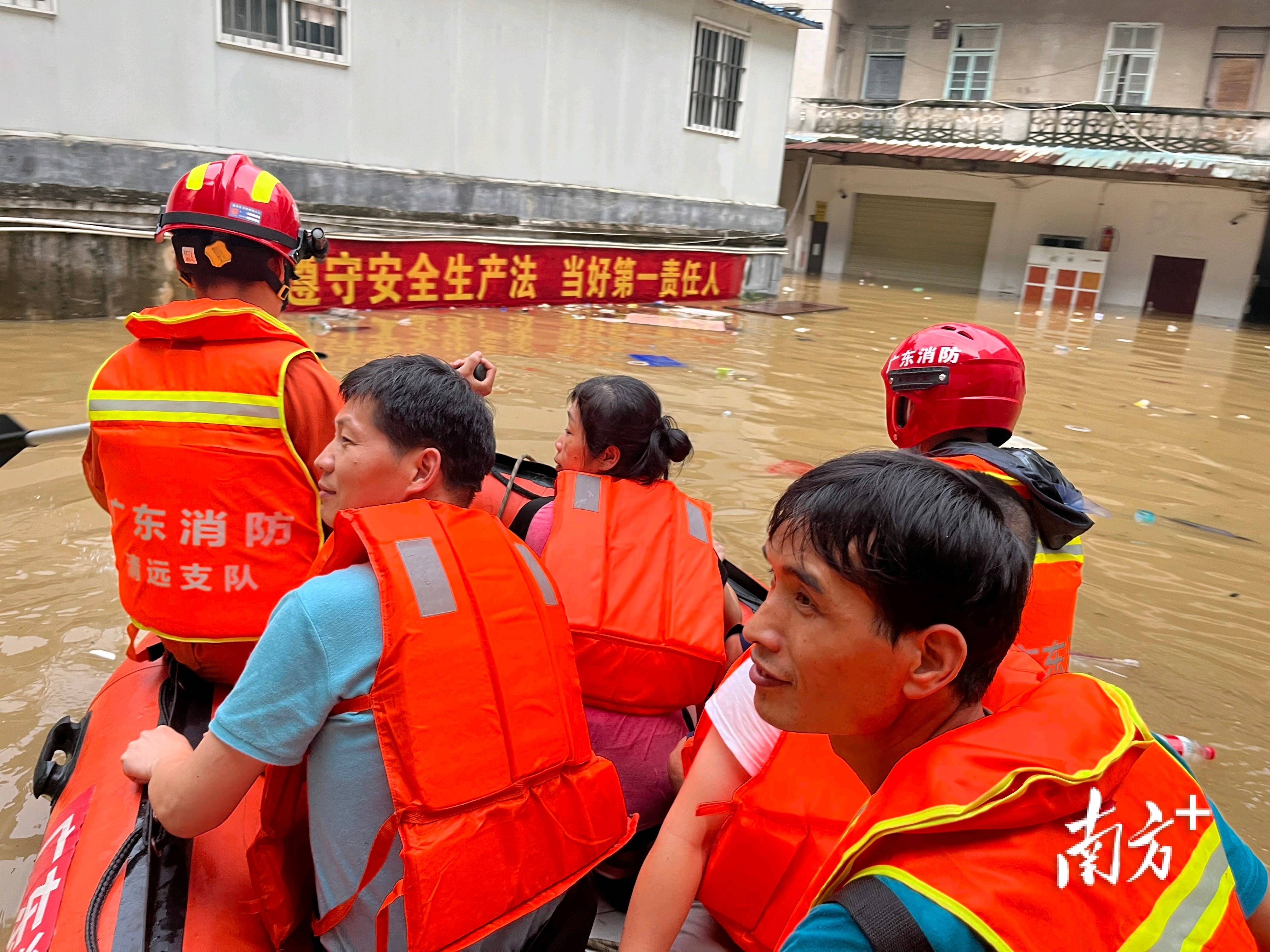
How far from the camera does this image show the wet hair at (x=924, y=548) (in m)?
0.91

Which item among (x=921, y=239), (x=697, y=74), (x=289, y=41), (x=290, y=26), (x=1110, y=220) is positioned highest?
(x=697, y=74)

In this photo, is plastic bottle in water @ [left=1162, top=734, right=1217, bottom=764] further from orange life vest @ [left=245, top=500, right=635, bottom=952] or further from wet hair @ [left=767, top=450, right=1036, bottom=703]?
wet hair @ [left=767, top=450, right=1036, bottom=703]

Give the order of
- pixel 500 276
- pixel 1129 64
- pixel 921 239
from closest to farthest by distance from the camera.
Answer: pixel 500 276, pixel 1129 64, pixel 921 239

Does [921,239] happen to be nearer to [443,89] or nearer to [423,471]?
[443,89]

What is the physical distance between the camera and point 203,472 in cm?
187

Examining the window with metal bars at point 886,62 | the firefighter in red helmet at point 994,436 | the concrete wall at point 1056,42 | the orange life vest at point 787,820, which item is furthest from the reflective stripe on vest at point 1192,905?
the window with metal bars at point 886,62

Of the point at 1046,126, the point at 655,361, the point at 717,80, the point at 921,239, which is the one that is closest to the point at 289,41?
the point at 655,361

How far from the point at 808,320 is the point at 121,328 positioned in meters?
7.67

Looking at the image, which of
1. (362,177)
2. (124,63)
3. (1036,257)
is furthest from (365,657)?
(1036,257)

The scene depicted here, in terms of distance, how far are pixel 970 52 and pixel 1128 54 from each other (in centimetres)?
305

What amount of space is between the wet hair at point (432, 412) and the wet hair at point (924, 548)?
75cm

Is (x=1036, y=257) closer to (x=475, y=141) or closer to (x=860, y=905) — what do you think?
(x=475, y=141)

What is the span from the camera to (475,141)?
9.84 metres

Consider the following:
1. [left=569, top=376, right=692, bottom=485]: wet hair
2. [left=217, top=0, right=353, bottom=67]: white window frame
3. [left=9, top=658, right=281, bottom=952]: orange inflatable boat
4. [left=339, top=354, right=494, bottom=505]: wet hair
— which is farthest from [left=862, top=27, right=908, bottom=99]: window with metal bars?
[left=9, top=658, right=281, bottom=952]: orange inflatable boat
